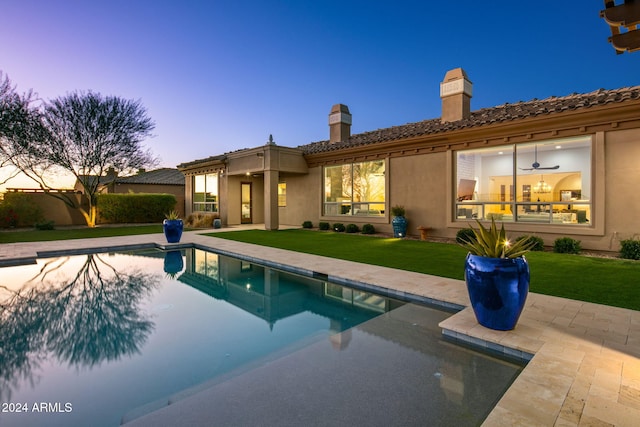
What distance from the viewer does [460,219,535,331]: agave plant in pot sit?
3.61 metres

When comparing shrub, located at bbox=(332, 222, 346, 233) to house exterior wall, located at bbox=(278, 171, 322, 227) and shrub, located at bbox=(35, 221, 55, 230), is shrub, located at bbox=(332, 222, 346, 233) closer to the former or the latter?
house exterior wall, located at bbox=(278, 171, 322, 227)

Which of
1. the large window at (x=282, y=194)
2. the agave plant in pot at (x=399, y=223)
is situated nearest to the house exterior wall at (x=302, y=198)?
the large window at (x=282, y=194)

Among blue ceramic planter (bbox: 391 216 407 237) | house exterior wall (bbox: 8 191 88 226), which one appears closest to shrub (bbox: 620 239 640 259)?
blue ceramic planter (bbox: 391 216 407 237)

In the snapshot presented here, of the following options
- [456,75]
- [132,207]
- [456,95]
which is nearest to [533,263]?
[456,95]

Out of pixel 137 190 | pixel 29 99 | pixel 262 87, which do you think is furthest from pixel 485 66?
pixel 29 99

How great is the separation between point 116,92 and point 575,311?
70.0ft

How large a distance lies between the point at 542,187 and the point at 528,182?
18.9 inches

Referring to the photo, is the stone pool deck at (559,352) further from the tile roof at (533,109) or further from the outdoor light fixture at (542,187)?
the tile roof at (533,109)

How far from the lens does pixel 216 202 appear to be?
18.9 meters

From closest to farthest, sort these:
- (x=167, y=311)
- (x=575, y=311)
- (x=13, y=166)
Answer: (x=575, y=311) < (x=167, y=311) < (x=13, y=166)

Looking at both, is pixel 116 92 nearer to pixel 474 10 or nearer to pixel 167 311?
pixel 167 311

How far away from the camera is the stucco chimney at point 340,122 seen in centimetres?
1691

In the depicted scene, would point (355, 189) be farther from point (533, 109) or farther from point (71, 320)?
point (71, 320)

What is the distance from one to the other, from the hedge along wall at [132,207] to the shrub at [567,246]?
66.4ft
